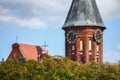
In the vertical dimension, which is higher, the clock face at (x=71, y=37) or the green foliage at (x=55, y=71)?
the clock face at (x=71, y=37)

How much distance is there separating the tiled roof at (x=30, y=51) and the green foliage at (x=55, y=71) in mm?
21875

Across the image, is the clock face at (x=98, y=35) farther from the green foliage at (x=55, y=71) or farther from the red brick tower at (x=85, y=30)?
the green foliage at (x=55, y=71)

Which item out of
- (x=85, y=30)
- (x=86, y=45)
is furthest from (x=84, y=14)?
(x=86, y=45)

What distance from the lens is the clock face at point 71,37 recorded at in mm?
120250

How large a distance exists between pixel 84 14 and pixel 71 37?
14.8 feet

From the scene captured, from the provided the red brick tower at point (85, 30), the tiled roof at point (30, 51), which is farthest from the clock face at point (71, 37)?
the tiled roof at point (30, 51)

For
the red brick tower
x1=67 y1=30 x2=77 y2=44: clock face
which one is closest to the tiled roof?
x1=67 y1=30 x2=77 y2=44: clock face

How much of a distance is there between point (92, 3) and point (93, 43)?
6619 millimetres

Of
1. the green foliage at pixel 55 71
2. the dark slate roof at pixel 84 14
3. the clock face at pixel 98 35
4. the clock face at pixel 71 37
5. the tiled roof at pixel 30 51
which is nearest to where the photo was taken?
the green foliage at pixel 55 71

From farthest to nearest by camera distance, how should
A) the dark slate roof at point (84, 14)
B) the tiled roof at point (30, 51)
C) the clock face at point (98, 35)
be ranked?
the clock face at point (98, 35) → the dark slate roof at point (84, 14) → the tiled roof at point (30, 51)

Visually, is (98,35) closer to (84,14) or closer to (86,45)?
(86,45)

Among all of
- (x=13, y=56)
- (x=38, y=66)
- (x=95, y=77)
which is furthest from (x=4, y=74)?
(x=13, y=56)

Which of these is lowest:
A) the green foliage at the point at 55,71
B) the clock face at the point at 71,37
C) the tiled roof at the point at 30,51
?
the green foliage at the point at 55,71

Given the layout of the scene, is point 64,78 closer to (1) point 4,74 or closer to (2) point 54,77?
(2) point 54,77
